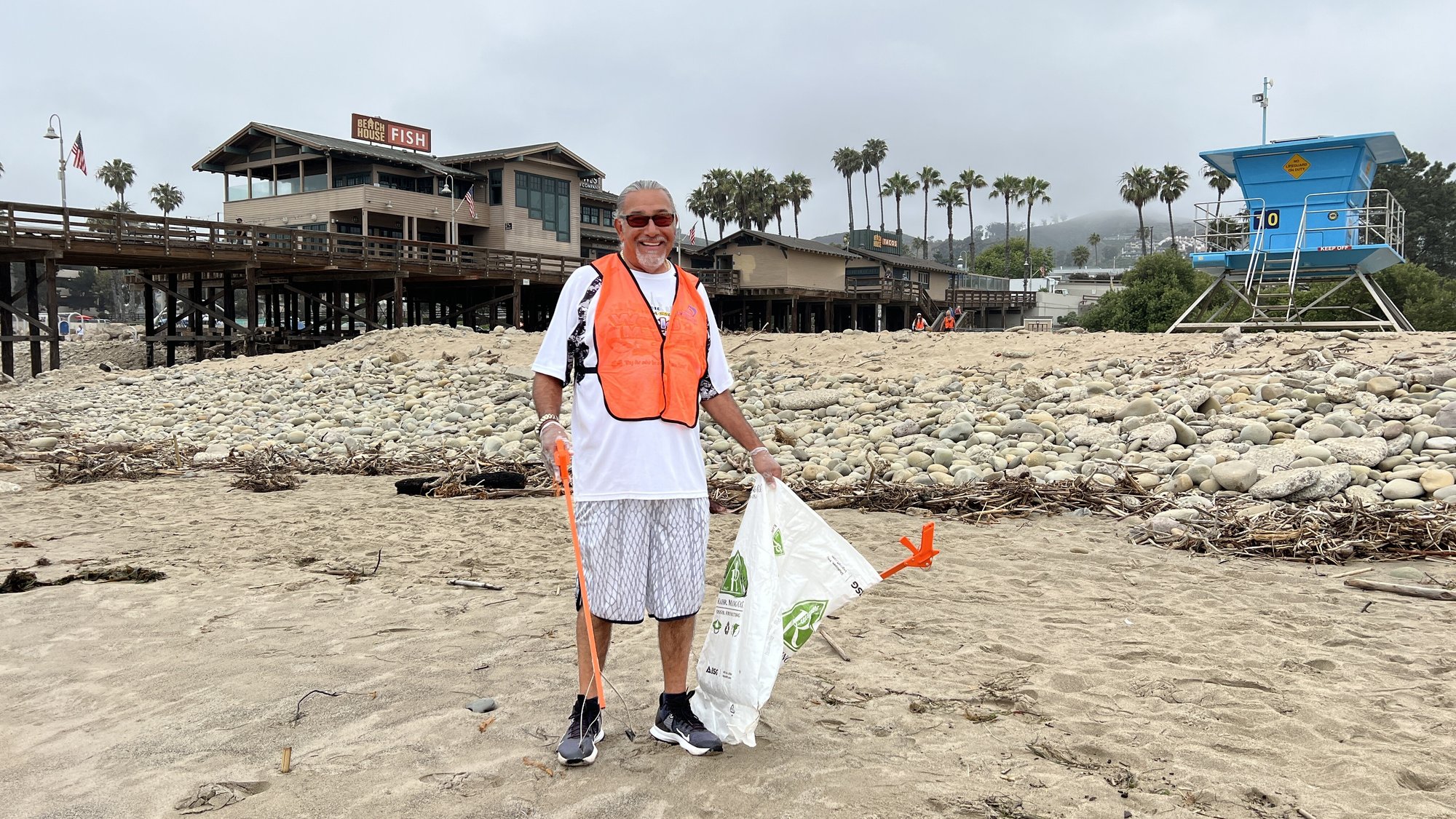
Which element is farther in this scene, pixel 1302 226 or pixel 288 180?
pixel 288 180

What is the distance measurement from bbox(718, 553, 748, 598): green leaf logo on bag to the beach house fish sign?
1273 inches

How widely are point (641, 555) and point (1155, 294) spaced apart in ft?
100

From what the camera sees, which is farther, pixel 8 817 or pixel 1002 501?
pixel 1002 501

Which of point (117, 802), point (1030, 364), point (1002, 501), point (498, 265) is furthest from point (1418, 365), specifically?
point (498, 265)

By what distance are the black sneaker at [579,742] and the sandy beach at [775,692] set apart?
60mm

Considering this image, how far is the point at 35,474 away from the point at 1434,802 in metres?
11.0

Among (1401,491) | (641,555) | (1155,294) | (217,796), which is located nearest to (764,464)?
(641,555)

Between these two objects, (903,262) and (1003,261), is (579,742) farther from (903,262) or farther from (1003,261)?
(1003,261)

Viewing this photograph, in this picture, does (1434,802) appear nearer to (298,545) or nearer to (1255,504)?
(1255,504)

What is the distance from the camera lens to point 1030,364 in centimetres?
1179

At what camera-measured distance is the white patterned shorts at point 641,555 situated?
273 cm

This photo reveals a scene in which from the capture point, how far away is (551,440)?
2.76 metres

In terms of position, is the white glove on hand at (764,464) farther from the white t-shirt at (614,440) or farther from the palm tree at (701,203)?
the palm tree at (701,203)

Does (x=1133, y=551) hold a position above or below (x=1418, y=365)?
below
